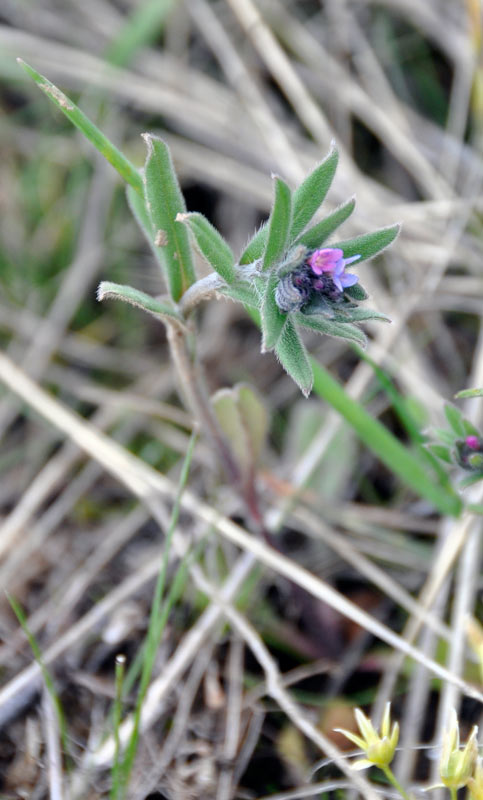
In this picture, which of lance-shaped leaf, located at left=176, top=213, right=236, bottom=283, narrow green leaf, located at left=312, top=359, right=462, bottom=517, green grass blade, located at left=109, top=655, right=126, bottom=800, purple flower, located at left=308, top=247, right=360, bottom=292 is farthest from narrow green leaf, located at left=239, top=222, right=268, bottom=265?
green grass blade, located at left=109, top=655, right=126, bottom=800

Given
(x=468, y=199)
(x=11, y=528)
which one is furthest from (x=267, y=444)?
(x=468, y=199)

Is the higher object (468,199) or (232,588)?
(468,199)

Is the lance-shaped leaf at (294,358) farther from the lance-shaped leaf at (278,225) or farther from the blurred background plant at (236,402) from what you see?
the blurred background plant at (236,402)

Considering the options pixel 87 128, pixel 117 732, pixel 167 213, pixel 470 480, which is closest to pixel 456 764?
pixel 470 480

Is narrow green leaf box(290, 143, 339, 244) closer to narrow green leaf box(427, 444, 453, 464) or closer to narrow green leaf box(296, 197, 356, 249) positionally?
narrow green leaf box(296, 197, 356, 249)

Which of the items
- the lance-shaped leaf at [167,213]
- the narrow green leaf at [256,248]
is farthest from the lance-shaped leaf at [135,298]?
the narrow green leaf at [256,248]

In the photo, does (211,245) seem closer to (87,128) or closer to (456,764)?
(87,128)

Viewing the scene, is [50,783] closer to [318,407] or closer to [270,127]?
[318,407]
